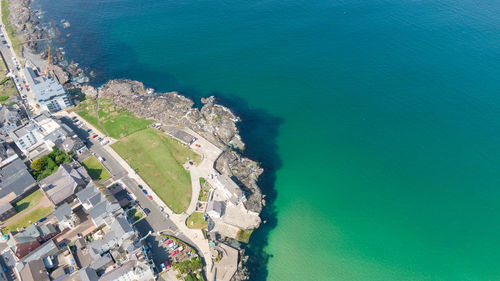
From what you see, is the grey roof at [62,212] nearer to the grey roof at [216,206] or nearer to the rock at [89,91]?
the grey roof at [216,206]

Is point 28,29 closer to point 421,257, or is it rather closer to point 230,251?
point 230,251

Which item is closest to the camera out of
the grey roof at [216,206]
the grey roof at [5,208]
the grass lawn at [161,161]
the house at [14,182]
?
the grey roof at [5,208]

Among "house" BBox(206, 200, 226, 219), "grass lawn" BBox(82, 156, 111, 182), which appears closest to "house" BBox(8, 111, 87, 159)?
"grass lawn" BBox(82, 156, 111, 182)

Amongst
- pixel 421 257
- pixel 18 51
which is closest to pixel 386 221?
pixel 421 257

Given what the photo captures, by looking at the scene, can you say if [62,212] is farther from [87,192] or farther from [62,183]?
[62,183]

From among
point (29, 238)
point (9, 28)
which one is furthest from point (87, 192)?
point (9, 28)

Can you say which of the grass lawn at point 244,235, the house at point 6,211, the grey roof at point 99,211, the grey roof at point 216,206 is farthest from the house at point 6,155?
the grass lawn at point 244,235
